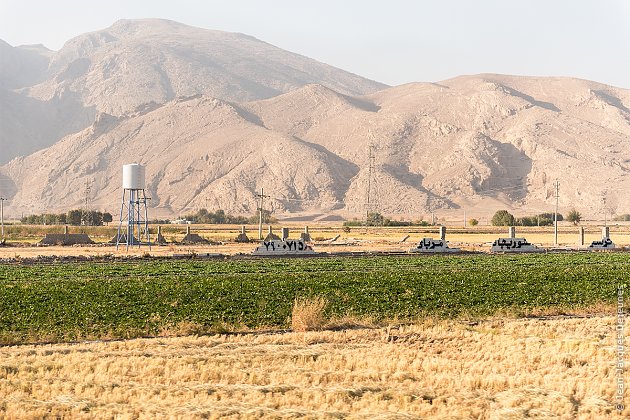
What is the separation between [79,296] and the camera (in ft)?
99.2

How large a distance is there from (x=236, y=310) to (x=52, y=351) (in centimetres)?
848

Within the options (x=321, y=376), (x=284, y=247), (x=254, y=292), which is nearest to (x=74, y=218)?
(x=284, y=247)

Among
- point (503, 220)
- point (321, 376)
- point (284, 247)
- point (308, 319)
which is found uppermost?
point (503, 220)

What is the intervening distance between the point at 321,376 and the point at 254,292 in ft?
51.1

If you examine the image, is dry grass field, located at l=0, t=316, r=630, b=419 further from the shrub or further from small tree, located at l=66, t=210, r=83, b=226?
small tree, located at l=66, t=210, r=83, b=226

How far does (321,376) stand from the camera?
1708cm

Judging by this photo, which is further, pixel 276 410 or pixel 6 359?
pixel 6 359

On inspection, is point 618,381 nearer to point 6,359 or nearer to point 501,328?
point 501,328

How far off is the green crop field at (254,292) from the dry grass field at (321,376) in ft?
10.3

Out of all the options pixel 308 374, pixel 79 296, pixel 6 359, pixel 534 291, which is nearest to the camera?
pixel 308 374

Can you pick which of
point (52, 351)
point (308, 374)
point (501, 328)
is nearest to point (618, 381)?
point (308, 374)

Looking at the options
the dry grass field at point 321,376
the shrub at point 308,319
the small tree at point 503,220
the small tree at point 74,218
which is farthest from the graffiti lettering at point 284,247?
the small tree at point 74,218

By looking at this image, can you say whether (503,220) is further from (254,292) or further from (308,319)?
(308,319)

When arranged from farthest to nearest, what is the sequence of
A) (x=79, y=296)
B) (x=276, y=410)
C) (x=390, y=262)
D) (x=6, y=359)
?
(x=390, y=262)
(x=79, y=296)
(x=6, y=359)
(x=276, y=410)
